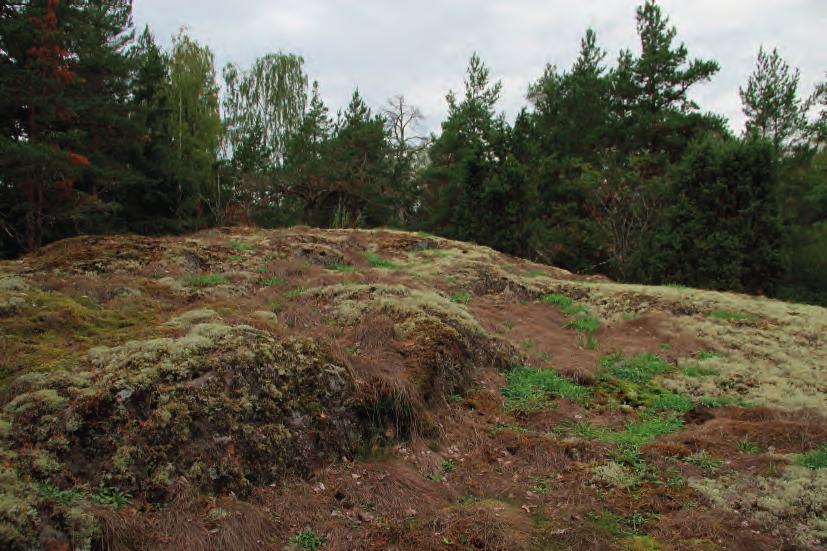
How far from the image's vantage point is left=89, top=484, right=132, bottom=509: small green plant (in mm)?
3072

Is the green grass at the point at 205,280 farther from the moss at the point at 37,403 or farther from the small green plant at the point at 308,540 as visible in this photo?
the small green plant at the point at 308,540

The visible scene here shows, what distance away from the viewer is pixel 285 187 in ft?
82.0

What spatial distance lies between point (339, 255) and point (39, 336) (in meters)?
7.75

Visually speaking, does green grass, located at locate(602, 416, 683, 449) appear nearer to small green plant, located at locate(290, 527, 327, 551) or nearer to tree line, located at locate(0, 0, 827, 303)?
small green plant, located at locate(290, 527, 327, 551)

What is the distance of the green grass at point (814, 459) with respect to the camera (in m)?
4.47

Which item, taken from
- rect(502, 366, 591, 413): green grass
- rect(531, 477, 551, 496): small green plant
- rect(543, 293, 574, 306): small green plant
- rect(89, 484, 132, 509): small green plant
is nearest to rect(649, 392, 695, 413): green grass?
rect(502, 366, 591, 413): green grass

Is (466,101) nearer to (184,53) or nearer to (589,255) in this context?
(589,255)

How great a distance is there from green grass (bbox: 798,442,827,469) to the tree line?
523 inches

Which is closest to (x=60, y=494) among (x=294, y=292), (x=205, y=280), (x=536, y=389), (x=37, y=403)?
(x=37, y=403)

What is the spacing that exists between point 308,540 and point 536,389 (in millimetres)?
4143

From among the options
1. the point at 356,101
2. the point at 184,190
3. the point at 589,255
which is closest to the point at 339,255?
the point at 184,190

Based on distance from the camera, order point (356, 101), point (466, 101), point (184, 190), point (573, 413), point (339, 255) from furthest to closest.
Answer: point (466, 101)
point (356, 101)
point (184, 190)
point (339, 255)
point (573, 413)

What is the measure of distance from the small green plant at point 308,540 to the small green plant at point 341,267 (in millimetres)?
7377

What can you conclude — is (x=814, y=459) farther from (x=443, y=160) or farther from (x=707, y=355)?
(x=443, y=160)
